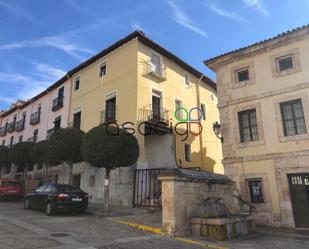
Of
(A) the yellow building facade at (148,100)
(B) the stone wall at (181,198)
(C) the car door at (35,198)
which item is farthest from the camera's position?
(A) the yellow building facade at (148,100)

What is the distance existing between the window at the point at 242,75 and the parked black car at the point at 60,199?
9.32 meters

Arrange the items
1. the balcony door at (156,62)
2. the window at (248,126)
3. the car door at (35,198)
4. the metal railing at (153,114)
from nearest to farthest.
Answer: the car door at (35,198) < the window at (248,126) < the metal railing at (153,114) < the balcony door at (156,62)

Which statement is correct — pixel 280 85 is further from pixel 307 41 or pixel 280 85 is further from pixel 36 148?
pixel 36 148

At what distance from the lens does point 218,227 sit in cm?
834

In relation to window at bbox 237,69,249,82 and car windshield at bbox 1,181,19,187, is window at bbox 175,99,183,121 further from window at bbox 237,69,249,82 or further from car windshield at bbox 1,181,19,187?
car windshield at bbox 1,181,19,187

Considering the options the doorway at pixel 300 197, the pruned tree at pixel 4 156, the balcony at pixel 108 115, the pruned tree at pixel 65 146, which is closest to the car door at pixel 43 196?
the pruned tree at pixel 65 146

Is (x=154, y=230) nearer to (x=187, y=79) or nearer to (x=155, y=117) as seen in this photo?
(x=155, y=117)

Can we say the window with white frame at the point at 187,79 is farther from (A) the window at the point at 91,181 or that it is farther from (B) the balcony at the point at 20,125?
(B) the balcony at the point at 20,125

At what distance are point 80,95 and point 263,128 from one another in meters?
14.3

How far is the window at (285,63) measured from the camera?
1291cm

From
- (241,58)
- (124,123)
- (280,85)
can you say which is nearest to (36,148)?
(124,123)

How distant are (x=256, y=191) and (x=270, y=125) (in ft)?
9.82

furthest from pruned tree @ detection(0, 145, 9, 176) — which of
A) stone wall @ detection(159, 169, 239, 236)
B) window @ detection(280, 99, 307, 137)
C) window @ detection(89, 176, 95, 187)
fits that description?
window @ detection(280, 99, 307, 137)

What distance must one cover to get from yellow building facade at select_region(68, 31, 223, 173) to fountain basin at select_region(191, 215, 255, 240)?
800 cm
